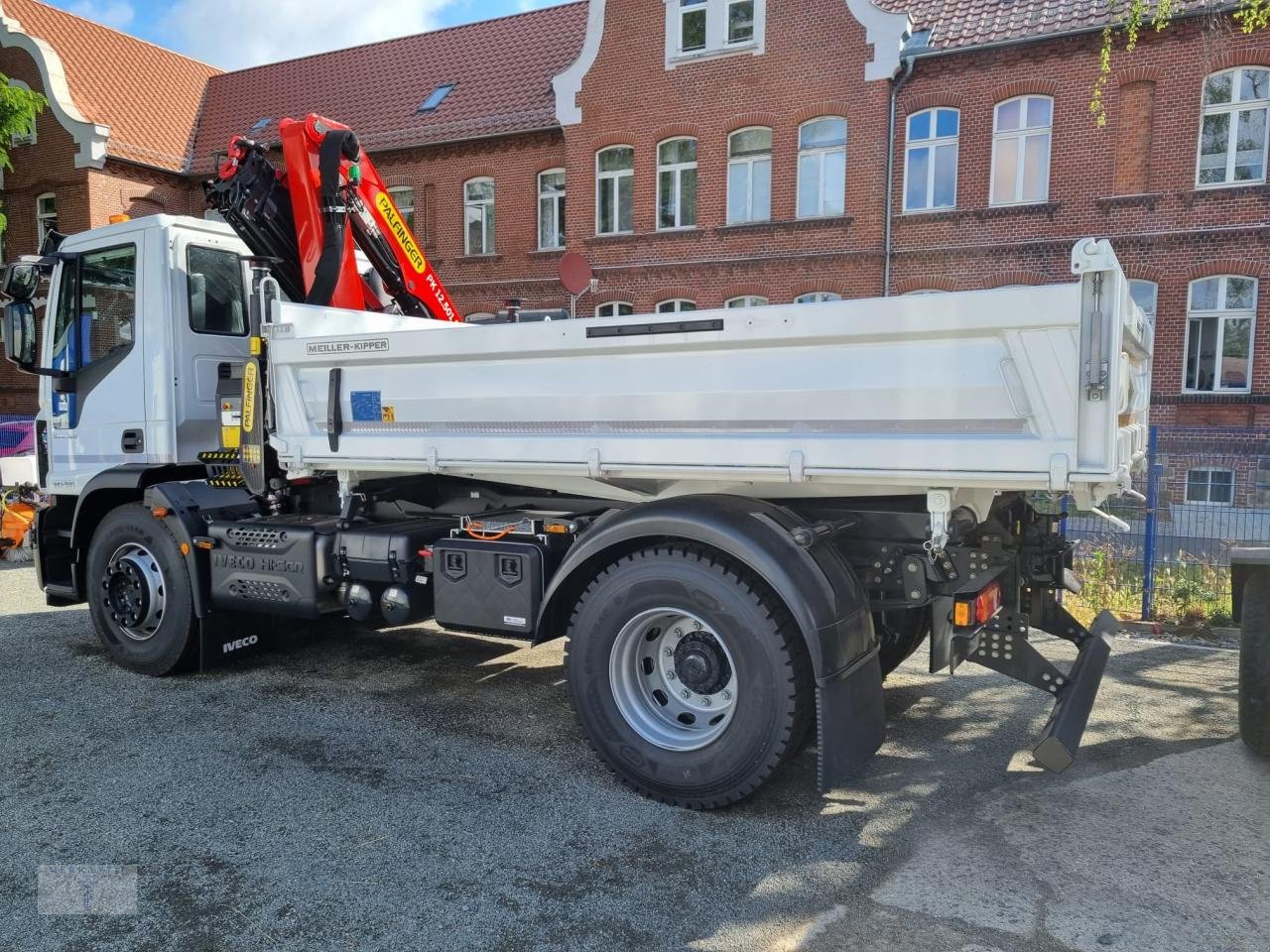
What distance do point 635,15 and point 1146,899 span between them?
1859cm

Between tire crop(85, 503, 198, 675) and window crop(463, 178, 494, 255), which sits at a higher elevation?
window crop(463, 178, 494, 255)

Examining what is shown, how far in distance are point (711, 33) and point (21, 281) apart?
49.2ft

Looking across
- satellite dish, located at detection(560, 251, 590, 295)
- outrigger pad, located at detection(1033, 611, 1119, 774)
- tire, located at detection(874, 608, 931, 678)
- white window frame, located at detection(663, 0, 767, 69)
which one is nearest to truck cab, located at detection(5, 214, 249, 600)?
satellite dish, located at detection(560, 251, 590, 295)

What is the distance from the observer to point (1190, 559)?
7.71 metres

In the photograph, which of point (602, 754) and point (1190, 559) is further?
point (1190, 559)

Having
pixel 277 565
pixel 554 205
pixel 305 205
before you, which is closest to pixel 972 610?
pixel 277 565

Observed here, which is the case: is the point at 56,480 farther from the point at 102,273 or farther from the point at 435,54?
the point at 435,54

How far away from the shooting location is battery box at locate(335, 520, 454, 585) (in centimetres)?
494

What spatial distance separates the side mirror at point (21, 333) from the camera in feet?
19.2

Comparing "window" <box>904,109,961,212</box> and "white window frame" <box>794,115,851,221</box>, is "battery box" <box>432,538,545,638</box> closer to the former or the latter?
"white window frame" <box>794,115,851,221</box>

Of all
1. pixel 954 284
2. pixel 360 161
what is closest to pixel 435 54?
pixel 954 284

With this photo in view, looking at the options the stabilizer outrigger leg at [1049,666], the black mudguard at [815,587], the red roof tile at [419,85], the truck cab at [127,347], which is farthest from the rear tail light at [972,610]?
the red roof tile at [419,85]

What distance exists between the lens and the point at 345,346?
4863 mm

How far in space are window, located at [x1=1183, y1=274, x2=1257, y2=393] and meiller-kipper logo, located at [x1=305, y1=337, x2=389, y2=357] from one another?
15.1 m
